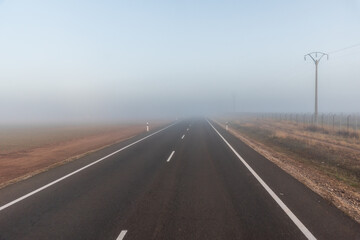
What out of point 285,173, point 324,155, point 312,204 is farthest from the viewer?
point 324,155

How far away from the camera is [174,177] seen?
8.33m

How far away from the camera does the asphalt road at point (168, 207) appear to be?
4434mm

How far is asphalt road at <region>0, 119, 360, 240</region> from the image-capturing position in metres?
4.43

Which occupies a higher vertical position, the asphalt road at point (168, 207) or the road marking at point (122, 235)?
the road marking at point (122, 235)

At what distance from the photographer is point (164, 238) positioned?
418 centimetres

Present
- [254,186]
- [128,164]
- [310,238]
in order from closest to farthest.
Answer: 1. [310,238]
2. [254,186]
3. [128,164]

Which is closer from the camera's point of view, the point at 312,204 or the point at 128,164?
the point at 312,204

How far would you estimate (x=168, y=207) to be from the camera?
5609mm

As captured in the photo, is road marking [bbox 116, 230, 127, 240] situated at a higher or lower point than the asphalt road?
higher

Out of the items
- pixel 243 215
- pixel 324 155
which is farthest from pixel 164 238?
→ pixel 324 155

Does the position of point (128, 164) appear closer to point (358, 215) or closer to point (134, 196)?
point (134, 196)

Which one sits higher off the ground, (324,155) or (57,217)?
(57,217)

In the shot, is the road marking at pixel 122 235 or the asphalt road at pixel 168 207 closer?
the road marking at pixel 122 235

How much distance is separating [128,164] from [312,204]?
7012 mm
